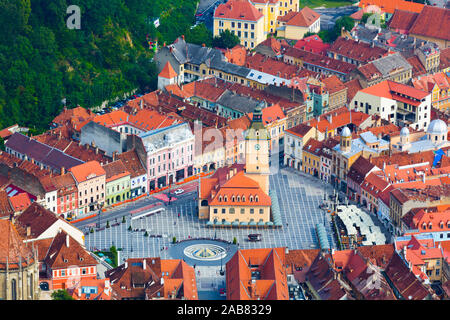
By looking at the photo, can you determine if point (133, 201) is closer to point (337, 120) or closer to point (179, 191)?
point (179, 191)

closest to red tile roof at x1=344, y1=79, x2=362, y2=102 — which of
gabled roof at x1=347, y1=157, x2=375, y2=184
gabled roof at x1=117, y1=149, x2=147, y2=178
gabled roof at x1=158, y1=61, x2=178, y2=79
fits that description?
gabled roof at x1=347, y1=157, x2=375, y2=184

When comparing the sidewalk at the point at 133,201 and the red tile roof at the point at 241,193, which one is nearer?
the red tile roof at the point at 241,193

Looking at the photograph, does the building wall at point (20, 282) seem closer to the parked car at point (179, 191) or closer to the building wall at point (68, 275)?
the building wall at point (68, 275)

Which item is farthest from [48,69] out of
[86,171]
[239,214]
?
[239,214]

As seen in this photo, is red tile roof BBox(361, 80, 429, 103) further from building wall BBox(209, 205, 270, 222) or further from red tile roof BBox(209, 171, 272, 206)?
building wall BBox(209, 205, 270, 222)

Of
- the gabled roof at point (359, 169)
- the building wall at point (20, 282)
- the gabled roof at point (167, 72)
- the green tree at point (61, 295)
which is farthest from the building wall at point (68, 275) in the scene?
the gabled roof at point (167, 72)
